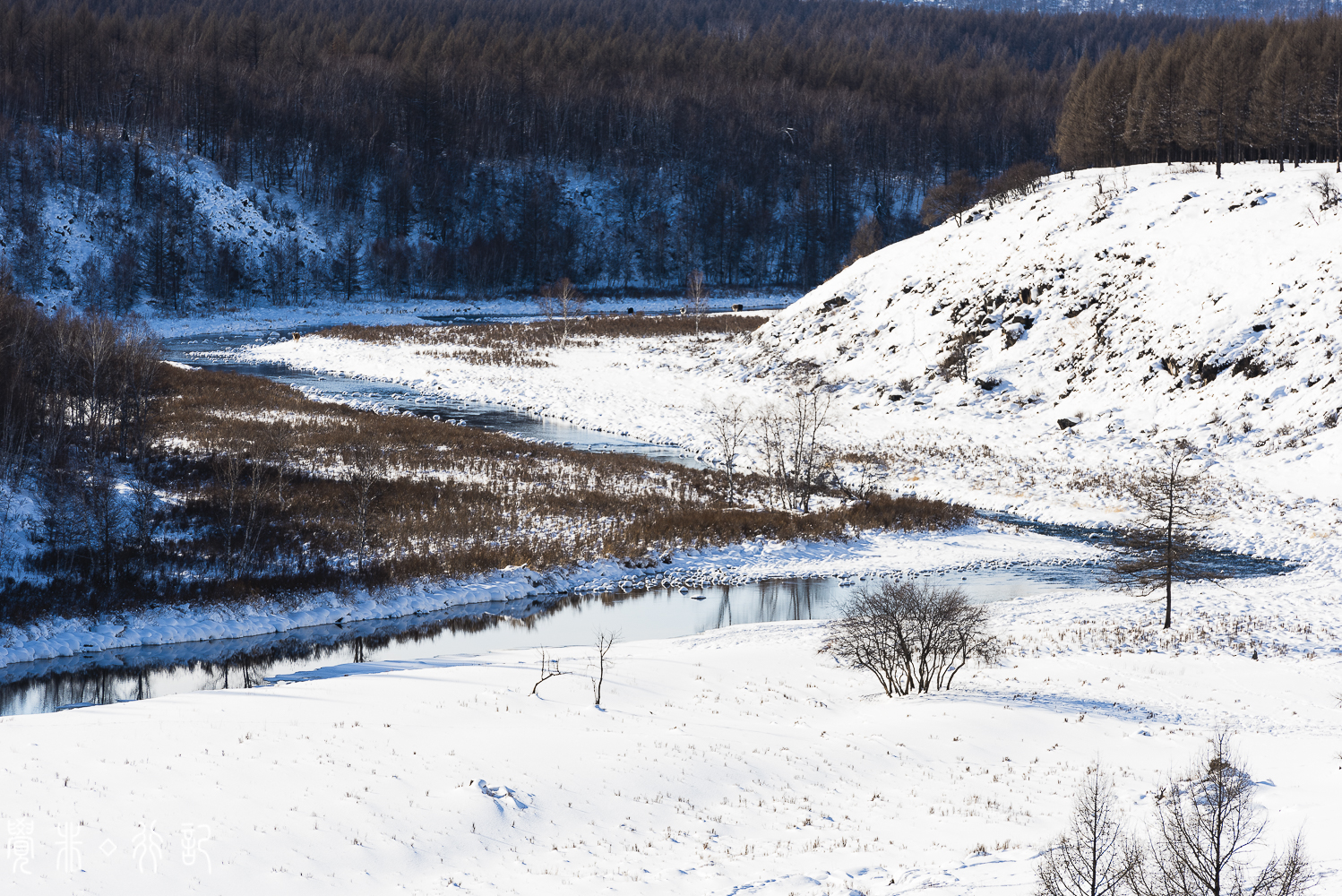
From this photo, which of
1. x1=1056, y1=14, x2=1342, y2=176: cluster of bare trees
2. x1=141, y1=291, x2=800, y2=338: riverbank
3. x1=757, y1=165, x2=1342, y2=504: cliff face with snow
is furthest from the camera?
x1=141, y1=291, x2=800, y2=338: riverbank

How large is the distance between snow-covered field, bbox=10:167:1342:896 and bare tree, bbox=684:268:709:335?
48219 mm

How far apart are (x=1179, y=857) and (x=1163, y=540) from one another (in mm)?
22526

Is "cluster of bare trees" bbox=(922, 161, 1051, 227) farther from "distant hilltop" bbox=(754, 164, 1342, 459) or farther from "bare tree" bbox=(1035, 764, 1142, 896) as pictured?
"bare tree" bbox=(1035, 764, 1142, 896)

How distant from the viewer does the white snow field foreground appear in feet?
40.4

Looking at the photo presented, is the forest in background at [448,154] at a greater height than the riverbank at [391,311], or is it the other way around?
the forest in background at [448,154]

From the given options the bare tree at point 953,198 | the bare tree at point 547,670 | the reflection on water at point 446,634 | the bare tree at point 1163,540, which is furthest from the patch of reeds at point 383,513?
the bare tree at point 953,198

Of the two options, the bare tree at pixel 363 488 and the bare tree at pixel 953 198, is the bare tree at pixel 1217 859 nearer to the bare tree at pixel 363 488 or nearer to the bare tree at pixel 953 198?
the bare tree at pixel 363 488

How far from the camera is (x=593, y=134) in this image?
153 metres

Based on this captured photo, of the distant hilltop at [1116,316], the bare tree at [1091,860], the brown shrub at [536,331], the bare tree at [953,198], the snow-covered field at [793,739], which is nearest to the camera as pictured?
the bare tree at [1091,860]

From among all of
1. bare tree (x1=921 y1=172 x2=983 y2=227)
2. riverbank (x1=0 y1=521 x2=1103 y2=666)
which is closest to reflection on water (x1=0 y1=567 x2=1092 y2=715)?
riverbank (x1=0 y1=521 x2=1103 y2=666)

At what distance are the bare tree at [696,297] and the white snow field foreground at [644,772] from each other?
66287 mm

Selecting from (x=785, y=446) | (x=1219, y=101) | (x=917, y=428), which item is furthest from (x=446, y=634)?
(x=1219, y=101)

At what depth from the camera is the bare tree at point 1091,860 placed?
9.74 metres

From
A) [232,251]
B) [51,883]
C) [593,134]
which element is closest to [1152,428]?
[51,883]
